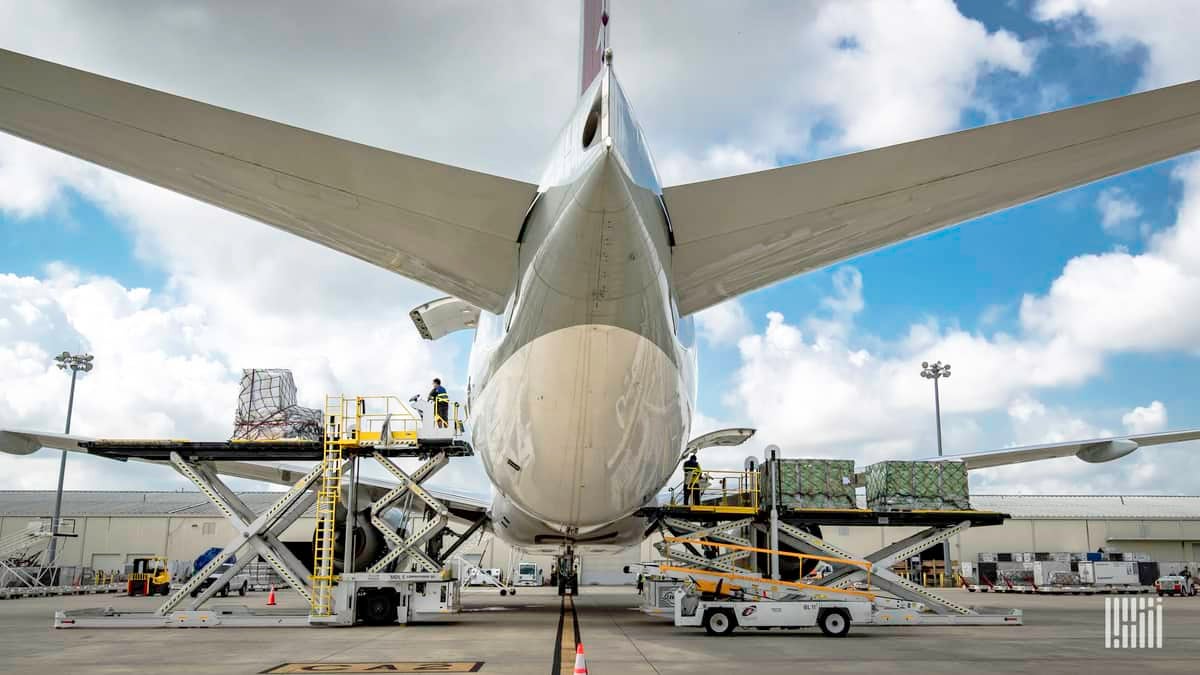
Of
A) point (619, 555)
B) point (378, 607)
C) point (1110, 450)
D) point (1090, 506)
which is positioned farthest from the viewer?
point (1090, 506)

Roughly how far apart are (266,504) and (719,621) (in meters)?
56.4

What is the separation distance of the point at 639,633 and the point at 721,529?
11.7ft

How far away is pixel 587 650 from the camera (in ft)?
37.6

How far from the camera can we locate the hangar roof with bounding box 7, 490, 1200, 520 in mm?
57125

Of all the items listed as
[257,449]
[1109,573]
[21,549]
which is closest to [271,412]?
[257,449]

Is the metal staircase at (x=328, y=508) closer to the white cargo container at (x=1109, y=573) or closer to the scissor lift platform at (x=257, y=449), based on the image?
the scissor lift platform at (x=257, y=449)

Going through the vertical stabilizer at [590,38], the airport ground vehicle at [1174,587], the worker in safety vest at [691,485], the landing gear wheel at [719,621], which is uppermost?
the vertical stabilizer at [590,38]

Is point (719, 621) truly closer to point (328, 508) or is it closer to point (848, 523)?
point (848, 523)

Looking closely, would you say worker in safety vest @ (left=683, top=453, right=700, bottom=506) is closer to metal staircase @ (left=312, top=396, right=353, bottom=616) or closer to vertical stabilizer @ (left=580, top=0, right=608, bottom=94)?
metal staircase @ (left=312, top=396, right=353, bottom=616)

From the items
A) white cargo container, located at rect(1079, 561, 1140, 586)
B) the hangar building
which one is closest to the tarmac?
white cargo container, located at rect(1079, 561, 1140, 586)

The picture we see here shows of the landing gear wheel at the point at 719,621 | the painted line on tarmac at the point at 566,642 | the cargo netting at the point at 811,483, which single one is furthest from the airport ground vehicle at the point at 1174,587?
the landing gear wheel at the point at 719,621

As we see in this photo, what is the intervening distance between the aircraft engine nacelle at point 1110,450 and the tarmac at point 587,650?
4.88 meters

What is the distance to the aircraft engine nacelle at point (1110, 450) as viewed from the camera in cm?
2030

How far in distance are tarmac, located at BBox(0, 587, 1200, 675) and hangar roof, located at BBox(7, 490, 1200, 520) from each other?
42.6 m
